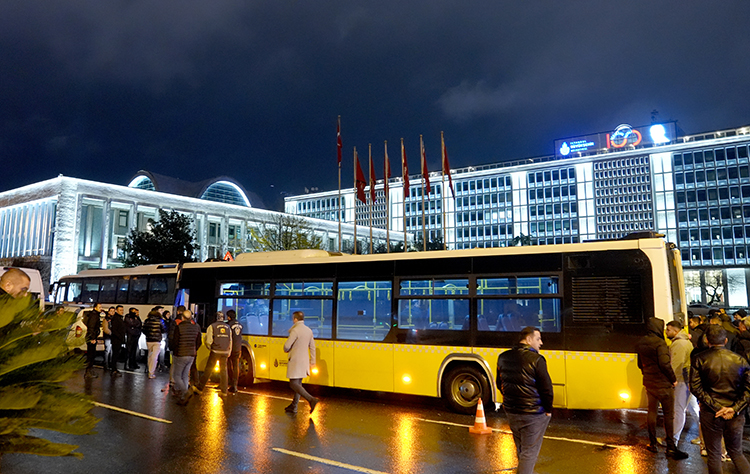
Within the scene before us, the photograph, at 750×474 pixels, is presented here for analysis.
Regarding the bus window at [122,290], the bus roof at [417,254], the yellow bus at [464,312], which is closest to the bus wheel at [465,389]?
the yellow bus at [464,312]

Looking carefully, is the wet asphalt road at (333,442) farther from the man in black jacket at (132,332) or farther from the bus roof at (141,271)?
the bus roof at (141,271)

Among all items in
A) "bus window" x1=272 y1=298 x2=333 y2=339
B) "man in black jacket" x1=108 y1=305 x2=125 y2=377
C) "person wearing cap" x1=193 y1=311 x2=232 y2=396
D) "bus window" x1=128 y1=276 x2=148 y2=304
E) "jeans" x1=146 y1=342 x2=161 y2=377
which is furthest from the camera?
"bus window" x1=128 y1=276 x2=148 y2=304

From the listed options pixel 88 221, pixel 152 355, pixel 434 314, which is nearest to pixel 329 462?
pixel 434 314

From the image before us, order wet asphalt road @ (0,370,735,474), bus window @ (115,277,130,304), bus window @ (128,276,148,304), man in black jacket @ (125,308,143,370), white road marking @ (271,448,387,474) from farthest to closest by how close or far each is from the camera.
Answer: bus window @ (115,277,130,304) → bus window @ (128,276,148,304) → man in black jacket @ (125,308,143,370) → wet asphalt road @ (0,370,735,474) → white road marking @ (271,448,387,474)

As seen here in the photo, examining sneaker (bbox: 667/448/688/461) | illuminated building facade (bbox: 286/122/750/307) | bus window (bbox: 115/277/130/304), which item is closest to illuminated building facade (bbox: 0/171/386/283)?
illuminated building facade (bbox: 286/122/750/307)

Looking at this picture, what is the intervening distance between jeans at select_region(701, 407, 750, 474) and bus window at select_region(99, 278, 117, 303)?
21126 millimetres

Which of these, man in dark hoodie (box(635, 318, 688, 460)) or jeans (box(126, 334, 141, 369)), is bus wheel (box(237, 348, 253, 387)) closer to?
jeans (box(126, 334, 141, 369))

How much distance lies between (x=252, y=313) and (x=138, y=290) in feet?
32.5

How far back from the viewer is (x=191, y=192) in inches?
3108

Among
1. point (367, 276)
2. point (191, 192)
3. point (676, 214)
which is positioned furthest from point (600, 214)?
point (367, 276)

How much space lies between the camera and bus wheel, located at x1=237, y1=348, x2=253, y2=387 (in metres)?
12.7

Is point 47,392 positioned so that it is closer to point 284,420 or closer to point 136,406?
point 284,420

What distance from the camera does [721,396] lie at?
5340 millimetres

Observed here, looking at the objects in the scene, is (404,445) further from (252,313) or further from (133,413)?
(252,313)
